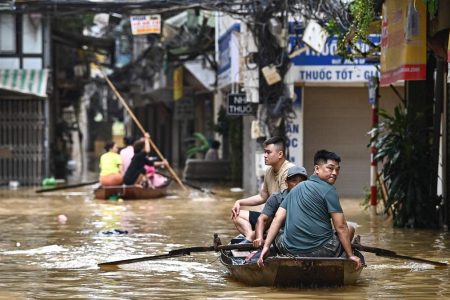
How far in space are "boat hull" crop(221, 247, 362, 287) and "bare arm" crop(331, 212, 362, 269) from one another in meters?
0.07

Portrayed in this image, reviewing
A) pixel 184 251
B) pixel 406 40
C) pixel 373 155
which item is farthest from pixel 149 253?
pixel 373 155

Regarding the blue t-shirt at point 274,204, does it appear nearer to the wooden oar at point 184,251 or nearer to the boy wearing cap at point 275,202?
the boy wearing cap at point 275,202

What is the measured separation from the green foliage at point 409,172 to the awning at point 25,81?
13995 millimetres

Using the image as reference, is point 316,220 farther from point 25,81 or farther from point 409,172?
point 25,81

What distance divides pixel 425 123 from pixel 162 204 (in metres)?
7.70

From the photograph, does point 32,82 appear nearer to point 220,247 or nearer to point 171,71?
point 171,71

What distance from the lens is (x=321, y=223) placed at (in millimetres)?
9781

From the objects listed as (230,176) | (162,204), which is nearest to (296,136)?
(162,204)

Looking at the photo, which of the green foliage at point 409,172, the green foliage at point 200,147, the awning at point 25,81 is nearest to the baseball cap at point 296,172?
the green foliage at point 409,172

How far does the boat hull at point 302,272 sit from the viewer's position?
381 inches

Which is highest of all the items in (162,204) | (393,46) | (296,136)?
(393,46)

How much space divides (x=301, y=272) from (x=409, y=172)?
690 centimetres

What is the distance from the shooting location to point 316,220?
32.1 ft

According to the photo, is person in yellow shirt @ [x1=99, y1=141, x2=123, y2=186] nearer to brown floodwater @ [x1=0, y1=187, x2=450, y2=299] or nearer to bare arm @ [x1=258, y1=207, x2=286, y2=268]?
brown floodwater @ [x1=0, y1=187, x2=450, y2=299]
